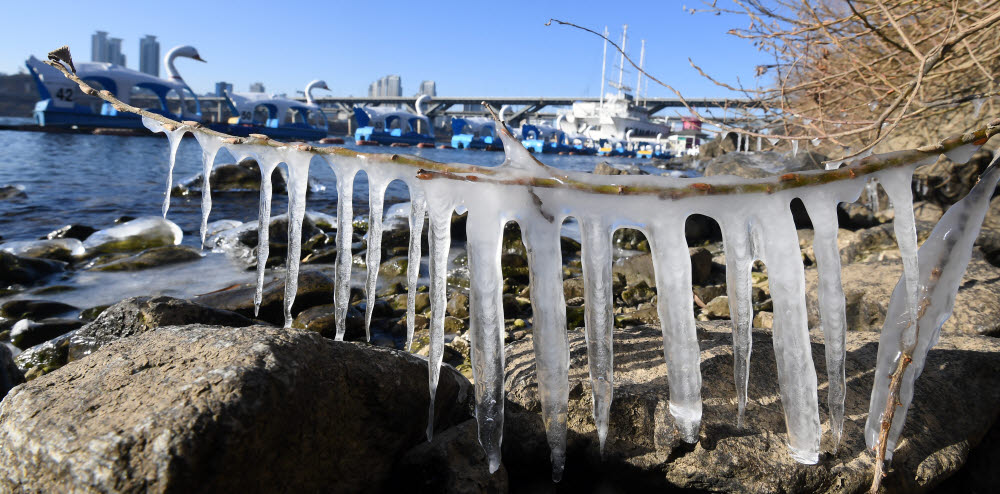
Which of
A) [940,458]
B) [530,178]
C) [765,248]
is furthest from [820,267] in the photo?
[940,458]

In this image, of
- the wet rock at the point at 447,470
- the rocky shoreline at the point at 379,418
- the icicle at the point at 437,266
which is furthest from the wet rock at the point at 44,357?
the icicle at the point at 437,266

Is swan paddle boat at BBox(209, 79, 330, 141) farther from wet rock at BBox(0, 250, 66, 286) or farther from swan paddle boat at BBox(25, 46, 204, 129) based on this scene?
wet rock at BBox(0, 250, 66, 286)

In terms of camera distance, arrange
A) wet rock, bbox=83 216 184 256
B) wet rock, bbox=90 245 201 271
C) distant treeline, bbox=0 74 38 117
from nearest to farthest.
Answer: wet rock, bbox=90 245 201 271
wet rock, bbox=83 216 184 256
distant treeline, bbox=0 74 38 117

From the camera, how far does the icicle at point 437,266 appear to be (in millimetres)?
1603

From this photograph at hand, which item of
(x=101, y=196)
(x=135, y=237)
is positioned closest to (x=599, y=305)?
(x=135, y=237)

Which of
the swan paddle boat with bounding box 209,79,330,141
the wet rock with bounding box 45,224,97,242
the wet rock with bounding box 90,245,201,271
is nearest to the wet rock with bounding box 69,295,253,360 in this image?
the wet rock with bounding box 90,245,201,271

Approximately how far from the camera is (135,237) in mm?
10438

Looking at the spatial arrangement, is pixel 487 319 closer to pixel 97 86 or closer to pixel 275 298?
pixel 275 298

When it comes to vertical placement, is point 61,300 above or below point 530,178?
below

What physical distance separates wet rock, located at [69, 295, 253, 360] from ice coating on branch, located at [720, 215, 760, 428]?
12.3 ft

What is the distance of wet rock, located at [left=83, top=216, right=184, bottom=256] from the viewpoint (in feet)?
32.3

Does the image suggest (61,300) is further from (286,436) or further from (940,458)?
(940,458)

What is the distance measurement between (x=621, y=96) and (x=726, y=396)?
93.8m

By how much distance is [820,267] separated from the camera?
173 cm
